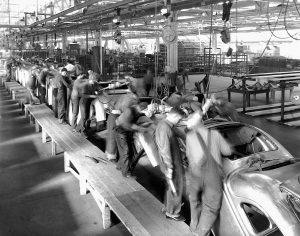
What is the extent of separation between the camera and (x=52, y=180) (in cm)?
760

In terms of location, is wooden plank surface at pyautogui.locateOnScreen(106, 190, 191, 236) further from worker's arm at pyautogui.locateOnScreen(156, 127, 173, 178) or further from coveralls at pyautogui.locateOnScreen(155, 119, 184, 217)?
worker's arm at pyautogui.locateOnScreen(156, 127, 173, 178)

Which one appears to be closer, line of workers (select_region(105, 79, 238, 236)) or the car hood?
the car hood

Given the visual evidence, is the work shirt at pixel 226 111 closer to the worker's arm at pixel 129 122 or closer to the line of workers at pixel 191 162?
the line of workers at pixel 191 162

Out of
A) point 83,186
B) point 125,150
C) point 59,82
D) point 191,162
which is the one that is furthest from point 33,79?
point 191,162

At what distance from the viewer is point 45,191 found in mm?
7004

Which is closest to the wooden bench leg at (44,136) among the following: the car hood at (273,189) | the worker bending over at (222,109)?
the worker bending over at (222,109)

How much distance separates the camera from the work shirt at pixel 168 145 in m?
4.62

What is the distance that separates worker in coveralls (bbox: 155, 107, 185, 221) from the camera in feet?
15.2

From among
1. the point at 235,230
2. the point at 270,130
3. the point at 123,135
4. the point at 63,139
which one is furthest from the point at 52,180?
the point at 270,130

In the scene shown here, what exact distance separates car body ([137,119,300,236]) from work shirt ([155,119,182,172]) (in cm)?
69

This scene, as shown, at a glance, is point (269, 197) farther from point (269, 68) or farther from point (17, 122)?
point (269, 68)

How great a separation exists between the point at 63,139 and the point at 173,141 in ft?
15.0

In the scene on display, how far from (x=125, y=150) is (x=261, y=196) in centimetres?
322

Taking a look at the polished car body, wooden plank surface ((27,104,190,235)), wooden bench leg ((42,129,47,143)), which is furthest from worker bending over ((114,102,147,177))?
wooden bench leg ((42,129,47,143))
